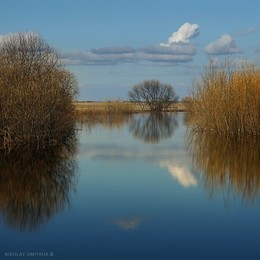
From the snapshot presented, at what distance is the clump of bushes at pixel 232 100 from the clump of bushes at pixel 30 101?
8083mm

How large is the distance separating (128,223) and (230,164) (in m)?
7.59

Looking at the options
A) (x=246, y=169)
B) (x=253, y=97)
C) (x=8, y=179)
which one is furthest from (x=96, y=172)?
(x=253, y=97)

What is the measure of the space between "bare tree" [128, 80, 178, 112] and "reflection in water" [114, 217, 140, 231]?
221ft

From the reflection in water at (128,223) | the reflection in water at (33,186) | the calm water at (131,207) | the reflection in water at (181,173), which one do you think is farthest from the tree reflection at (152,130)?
the reflection in water at (128,223)

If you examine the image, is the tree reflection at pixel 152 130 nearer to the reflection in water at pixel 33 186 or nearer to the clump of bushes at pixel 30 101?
the clump of bushes at pixel 30 101

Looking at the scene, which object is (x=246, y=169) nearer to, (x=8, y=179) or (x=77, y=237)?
(x=8, y=179)

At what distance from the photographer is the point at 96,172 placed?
14.0 meters

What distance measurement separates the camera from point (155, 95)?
7694cm

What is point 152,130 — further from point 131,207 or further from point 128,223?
point 128,223

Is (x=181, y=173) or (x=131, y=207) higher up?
(x=131, y=207)

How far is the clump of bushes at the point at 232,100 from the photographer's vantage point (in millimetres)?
23328

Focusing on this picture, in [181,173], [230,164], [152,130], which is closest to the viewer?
[181,173]

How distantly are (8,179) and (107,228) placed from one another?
17.4 feet

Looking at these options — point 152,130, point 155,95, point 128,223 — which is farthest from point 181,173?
point 155,95
